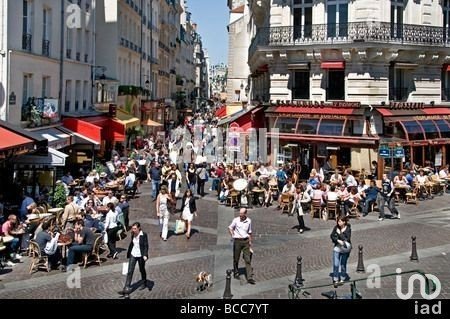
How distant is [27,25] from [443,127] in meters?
19.7

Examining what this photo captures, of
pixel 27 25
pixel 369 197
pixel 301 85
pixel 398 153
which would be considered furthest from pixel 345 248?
pixel 301 85

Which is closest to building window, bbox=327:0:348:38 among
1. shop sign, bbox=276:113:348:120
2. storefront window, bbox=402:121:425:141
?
shop sign, bbox=276:113:348:120

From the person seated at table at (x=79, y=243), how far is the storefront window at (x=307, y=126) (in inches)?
635

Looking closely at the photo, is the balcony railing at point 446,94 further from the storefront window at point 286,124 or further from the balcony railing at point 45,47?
the balcony railing at point 45,47

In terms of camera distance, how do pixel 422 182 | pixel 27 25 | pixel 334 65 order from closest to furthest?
pixel 27 25 → pixel 422 182 → pixel 334 65

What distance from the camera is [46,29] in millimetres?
24125

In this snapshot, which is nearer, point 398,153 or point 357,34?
point 398,153

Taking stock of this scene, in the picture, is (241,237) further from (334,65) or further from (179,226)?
(334,65)

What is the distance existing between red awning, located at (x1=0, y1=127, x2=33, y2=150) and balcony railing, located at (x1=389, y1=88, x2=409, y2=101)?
17307 millimetres

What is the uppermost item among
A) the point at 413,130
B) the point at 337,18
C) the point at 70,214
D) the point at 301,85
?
the point at 337,18

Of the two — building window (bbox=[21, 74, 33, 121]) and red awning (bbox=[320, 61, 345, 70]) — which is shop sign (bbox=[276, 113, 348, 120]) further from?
building window (bbox=[21, 74, 33, 121])
